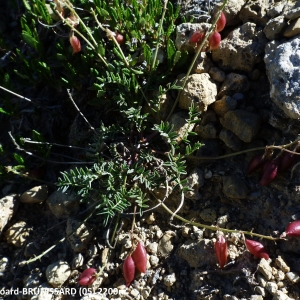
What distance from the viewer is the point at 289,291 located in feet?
8.57

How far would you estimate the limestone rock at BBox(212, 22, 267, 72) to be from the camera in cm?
329

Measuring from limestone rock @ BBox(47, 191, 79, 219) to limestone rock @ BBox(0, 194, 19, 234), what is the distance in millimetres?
308

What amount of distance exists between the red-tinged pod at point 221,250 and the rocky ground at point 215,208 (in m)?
0.07

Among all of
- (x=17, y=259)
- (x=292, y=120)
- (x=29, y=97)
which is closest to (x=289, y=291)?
(x=292, y=120)

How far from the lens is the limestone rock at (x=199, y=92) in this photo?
3.22 meters

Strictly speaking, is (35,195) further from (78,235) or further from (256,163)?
(256,163)

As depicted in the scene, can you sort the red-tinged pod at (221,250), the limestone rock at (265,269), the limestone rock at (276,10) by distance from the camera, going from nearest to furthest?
the limestone rock at (265,269)
the red-tinged pod at (221,250)
the limestone rock at (276,10)

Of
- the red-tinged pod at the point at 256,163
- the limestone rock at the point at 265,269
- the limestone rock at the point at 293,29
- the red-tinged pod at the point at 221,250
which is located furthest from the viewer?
the limestone rock at the point at 293,29

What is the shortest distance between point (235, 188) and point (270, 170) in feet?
0.88

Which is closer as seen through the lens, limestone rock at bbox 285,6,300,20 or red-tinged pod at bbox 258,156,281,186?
red-tinged pod at bbox 258,156,281,186

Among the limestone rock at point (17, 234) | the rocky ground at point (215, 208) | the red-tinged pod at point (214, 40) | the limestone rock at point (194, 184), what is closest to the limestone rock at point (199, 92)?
the rocky ground at point (215, 208)

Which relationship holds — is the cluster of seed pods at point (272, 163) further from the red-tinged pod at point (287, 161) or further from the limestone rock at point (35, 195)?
the limestone rock at point (35, 195)

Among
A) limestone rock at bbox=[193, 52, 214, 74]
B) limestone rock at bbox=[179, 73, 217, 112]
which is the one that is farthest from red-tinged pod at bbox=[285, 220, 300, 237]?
limestone rock at bbox=[193, 52, 214, 74]

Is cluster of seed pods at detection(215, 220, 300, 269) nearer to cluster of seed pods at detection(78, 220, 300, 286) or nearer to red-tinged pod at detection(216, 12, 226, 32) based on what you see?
cluster of seed pods at detection(78, 220, 300, 286)
